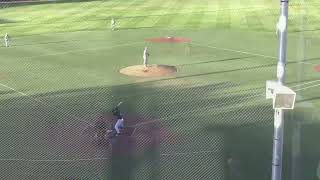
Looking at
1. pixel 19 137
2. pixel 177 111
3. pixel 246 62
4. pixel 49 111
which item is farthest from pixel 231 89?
pixel 19 137

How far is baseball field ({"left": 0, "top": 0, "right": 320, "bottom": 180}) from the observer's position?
12.6m

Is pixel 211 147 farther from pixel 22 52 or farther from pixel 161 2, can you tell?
pixel 161 2

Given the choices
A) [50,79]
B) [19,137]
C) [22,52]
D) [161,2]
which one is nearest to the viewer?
[19,137]

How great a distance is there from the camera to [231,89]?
19094 mm

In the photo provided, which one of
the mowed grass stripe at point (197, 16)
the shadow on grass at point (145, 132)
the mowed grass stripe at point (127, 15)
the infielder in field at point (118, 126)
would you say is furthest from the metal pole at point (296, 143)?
the mowed grass stripe at point (127, 15)

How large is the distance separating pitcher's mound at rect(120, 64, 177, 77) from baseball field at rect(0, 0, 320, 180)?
248 millimetres

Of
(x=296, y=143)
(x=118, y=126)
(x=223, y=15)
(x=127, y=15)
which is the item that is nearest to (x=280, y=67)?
(x=296, y=143)

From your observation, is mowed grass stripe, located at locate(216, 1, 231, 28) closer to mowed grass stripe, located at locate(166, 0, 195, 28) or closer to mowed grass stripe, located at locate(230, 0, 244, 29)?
mowed grass stripe, located at locate(230, 0, 244, 29)

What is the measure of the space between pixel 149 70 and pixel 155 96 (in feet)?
13.2

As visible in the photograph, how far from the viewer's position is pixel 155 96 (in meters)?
18.2

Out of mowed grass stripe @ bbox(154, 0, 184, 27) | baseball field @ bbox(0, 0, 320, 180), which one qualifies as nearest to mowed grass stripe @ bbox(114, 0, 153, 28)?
baseball field @ bbox(0, 0, 320, 180)

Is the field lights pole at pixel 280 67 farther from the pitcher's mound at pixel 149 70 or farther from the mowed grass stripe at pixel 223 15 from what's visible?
the mowed grass stripe at pixel 223 15

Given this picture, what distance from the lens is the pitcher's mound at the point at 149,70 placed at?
21.6m

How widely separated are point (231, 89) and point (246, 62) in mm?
5214
